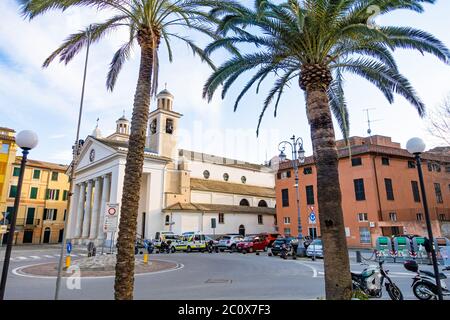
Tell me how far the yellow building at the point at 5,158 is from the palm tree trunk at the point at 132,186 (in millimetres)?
35612

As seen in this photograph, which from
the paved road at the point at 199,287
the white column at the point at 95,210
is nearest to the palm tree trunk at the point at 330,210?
the paved road at the point at 199,287

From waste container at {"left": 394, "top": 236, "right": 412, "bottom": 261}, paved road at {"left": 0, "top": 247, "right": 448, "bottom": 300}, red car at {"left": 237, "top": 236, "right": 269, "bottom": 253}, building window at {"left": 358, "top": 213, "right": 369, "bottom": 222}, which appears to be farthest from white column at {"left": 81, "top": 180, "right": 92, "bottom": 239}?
waste container at {"left": 394, "top": 236, "right": 412, "bottom": 261}

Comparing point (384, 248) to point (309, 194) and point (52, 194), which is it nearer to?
point (309, 194)

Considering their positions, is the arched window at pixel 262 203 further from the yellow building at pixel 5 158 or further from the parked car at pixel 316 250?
the yellow building at pixel 5 158

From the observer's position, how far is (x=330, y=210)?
6746mm

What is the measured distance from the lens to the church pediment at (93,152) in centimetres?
4298

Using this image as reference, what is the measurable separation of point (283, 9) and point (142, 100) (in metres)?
4.64

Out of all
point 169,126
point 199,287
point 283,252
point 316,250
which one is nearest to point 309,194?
point 316,250

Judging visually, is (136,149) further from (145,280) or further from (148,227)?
(148,227)

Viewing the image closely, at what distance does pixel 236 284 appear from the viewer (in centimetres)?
1152

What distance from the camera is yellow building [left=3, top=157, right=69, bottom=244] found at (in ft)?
160

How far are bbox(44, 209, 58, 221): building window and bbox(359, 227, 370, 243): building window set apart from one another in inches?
1943

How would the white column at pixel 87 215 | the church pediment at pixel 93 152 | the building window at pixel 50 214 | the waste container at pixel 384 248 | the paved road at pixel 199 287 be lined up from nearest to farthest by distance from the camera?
the paved road at pixel 199 287 → the waste container at pixel 384 248 → the church pediment at pixel 93 152 → the white column at pixel 87 215 → the building window at pixel 50 214
